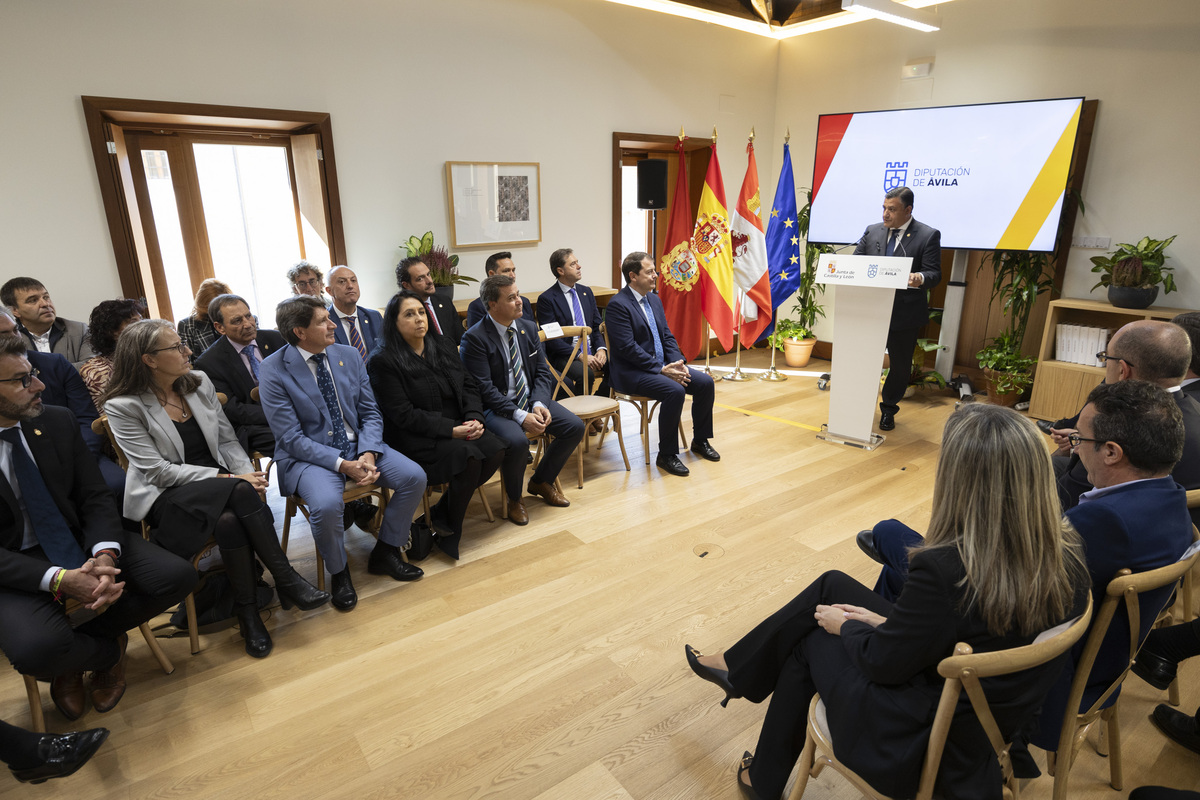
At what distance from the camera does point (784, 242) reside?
21.4 feet

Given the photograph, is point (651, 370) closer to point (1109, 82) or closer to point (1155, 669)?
point (1155, 669)

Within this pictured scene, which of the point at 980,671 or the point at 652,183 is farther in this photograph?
the point at 652,183

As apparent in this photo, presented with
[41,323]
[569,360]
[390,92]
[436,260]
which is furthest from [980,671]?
[390,92]

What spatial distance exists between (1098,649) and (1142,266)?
435cm

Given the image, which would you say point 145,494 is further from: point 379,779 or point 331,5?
point 331,5

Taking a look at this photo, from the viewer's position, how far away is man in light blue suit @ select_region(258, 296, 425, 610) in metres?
2.91

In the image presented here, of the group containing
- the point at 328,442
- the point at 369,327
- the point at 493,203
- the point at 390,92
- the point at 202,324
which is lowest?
the point at 328,442

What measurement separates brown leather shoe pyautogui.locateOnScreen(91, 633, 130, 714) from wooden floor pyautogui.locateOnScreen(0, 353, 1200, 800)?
4 centimetres

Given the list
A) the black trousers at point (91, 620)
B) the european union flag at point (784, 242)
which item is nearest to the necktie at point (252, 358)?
the black trousers at point (91, 620)

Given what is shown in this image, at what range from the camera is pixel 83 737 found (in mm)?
2066

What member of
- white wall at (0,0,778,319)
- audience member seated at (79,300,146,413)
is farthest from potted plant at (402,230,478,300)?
audience member seated at (79,300,146,413)

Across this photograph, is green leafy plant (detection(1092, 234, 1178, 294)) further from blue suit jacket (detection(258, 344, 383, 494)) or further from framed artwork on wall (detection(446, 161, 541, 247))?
blue suit jacket (detection(258, 344, 383, 494))

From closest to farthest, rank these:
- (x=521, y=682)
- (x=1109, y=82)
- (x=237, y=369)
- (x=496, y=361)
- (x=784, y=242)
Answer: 1. (x=521, y=682)
2. (x=237, y=369)
3. (x=496, y=361)
4. (x=1109, y=82)
5. (x=784, y=242)

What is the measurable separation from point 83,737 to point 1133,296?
20.8ft
